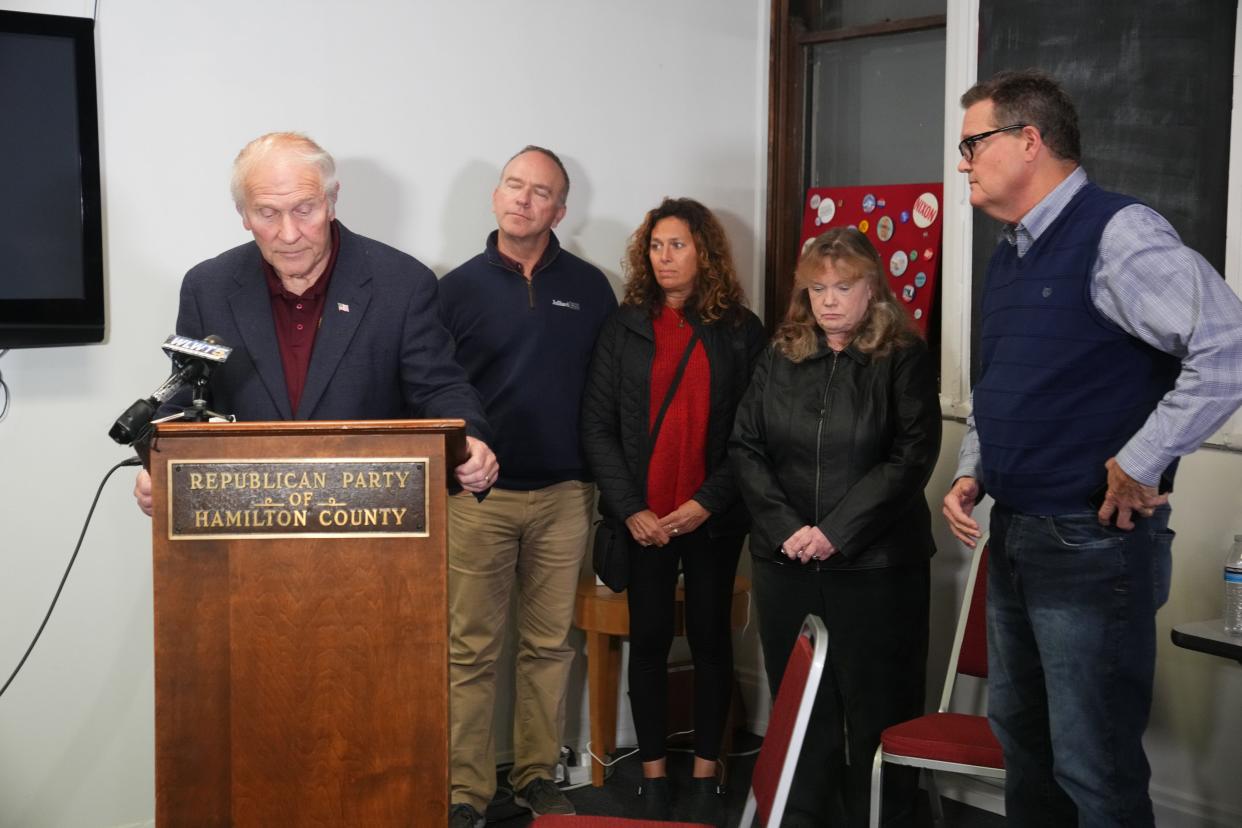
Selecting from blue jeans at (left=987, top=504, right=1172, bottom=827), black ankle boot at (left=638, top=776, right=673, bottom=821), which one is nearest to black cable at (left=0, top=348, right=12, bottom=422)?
black ankle boot at (left=638, top=776, right=673, bottom=821)

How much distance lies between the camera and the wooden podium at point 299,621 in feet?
5.55

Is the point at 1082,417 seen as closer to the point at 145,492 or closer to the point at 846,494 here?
the point at 846,494

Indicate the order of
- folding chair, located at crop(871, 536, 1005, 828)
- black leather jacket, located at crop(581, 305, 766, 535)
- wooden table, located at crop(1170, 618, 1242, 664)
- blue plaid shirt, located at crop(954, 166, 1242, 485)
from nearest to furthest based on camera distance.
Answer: blue plaid shirt, located at crop(954, 166, 1242, 485) < wooden table, located at crop(1170, 618, 1242, 664) < folding chair, located at crop(871, 536, 1005, 828) < black leather jacket, located at crop(581, 305, 766, 535)

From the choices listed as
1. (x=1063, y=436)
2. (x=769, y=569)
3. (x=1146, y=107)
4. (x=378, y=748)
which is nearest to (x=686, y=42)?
(x=1146, y=107)

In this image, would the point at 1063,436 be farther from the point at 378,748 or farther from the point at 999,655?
the point at 378,748

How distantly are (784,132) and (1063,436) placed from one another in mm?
2340

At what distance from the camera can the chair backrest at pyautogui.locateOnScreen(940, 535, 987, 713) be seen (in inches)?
120

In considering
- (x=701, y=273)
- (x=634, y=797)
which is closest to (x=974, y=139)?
(x=701, y=273)

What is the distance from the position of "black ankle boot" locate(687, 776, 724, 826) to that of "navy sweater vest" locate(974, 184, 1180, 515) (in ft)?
4.94

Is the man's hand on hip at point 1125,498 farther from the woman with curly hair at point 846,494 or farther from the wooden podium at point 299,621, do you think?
the wooden podium at point 299,621

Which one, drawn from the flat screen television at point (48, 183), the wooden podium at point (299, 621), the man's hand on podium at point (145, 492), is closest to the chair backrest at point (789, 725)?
the wooden podium at point (299, 621)

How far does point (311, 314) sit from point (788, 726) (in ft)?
3.77

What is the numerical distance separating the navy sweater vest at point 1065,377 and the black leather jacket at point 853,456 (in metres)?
0.62

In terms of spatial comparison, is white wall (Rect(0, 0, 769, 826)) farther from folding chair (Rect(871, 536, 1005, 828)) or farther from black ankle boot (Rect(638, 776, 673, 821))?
folding chair (Rect(871, 536, 1005, 828))
